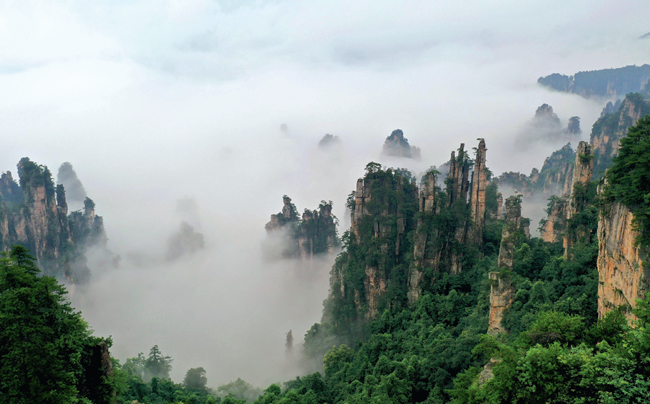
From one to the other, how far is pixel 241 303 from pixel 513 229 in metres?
87.5

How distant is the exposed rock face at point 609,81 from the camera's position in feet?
549

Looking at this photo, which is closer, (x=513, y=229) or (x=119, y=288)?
(x=513, y=229)

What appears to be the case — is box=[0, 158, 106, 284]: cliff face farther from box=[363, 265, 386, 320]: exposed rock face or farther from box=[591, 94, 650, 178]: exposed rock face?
box=[591, 94, 650, 178]: exposed rock face

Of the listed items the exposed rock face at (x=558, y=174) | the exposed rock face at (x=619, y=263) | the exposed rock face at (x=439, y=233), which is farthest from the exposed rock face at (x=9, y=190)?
the exposed rock face at (x=558, y=174)

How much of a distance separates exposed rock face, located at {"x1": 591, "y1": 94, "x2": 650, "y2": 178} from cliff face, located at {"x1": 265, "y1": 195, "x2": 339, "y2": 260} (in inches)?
2372

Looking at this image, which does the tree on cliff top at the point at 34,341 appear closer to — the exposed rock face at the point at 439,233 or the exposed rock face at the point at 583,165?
the exposed rock face at the point at 439,233

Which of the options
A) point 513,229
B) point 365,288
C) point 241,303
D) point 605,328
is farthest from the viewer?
point 241,303

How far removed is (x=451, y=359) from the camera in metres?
33.6

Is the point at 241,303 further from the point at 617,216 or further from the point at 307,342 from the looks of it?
the point at 617,216

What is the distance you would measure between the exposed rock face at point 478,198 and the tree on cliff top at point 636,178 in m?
28.3

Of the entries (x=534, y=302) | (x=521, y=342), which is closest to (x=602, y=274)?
(x=534, y=302)

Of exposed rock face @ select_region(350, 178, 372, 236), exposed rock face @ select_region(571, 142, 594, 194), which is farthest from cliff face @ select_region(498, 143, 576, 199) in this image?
exposed rock face @ select_region(571, 142, 594, 194)

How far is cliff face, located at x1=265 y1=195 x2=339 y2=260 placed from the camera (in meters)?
103

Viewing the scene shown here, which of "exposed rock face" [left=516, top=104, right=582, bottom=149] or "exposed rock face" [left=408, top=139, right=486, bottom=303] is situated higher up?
"exposed rock face" [left=516, top=104, right=582, bottom=149]
